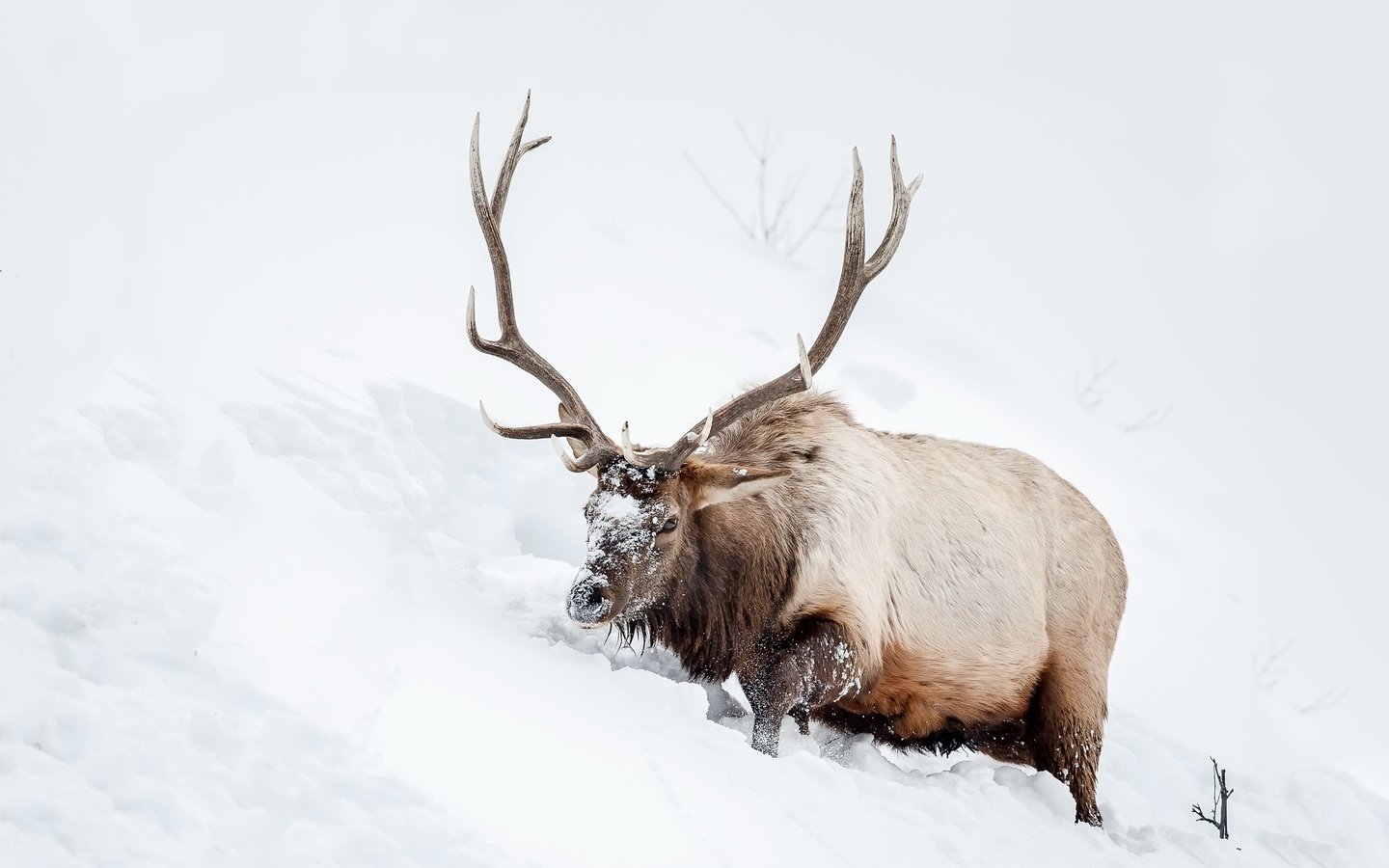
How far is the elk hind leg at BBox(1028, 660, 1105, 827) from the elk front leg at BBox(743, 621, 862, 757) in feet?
4.12

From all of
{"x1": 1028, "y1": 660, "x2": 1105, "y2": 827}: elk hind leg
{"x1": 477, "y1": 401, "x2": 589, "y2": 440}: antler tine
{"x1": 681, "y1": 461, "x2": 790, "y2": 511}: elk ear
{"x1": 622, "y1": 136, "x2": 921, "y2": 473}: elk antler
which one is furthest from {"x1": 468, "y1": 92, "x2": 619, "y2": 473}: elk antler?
{"x1": 1028, "y1": 660, "x2": 1105, "y2": 827}: elk hind leg

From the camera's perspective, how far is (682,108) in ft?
63.7

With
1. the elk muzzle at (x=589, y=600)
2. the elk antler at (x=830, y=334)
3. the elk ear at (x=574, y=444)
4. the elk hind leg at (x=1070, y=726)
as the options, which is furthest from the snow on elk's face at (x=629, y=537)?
the elk hind leg at (x=1070, y=726)

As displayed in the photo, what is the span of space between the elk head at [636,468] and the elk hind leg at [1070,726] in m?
1.87

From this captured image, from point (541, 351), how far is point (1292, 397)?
1346 cm

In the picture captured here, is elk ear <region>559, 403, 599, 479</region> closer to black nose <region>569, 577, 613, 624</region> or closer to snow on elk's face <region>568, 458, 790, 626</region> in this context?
snow on elk's face <region>568, 458, 790, 626</region>

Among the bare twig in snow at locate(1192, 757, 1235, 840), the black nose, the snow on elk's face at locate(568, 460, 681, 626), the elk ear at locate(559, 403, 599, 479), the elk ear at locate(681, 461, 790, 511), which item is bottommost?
the bare twig in snow at locate(1192, 757, 1235, 840)

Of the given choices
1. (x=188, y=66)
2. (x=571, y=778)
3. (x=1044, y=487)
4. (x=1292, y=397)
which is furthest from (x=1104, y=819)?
(x=1292, y=397)

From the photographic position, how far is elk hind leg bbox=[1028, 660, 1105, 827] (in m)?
5.66

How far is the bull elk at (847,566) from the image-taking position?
5.00 m

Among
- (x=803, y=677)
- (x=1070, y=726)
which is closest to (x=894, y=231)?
(x=803, y=677)

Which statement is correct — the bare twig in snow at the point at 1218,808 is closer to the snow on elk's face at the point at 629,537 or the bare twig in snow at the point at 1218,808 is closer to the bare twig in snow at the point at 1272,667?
the bare twig in snow at the point at 1272,667

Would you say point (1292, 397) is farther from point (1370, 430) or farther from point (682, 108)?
point (682, 108)

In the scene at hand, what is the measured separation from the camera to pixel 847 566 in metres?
5.25
